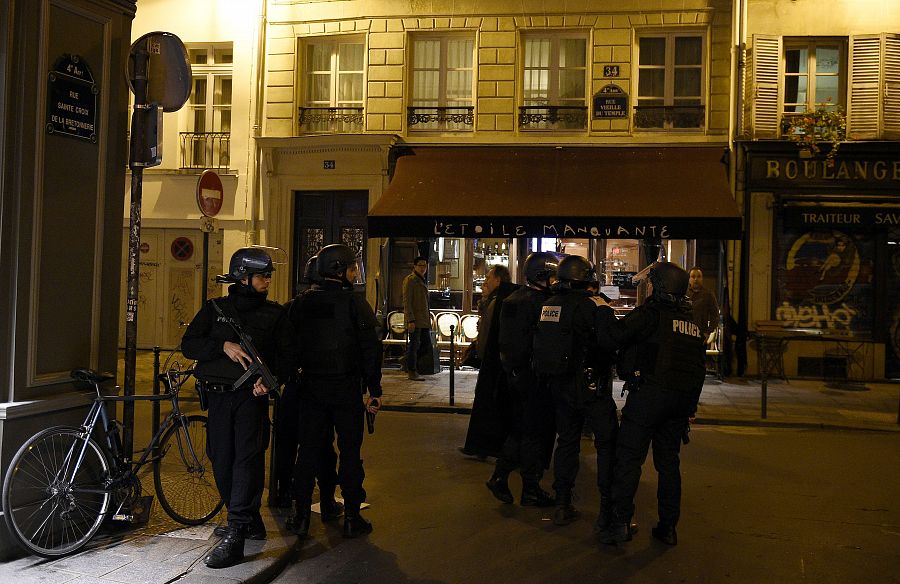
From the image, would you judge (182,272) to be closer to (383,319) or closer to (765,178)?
(383,319)

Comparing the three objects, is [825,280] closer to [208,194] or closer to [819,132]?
[819,132]

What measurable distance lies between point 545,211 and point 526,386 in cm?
714

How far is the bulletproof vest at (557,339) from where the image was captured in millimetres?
5934

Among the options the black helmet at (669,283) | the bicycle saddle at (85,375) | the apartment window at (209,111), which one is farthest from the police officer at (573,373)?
the apartment window at (209,111)

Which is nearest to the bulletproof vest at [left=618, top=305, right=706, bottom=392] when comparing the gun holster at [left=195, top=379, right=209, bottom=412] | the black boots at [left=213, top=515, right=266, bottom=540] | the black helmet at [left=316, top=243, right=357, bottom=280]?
the black helmet at [left=316, top=243, right=357, bottom=280]

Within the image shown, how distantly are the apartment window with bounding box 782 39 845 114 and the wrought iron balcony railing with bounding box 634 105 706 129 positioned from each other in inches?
59.6

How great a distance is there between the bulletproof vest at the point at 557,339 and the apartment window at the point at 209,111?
11559 millimetres

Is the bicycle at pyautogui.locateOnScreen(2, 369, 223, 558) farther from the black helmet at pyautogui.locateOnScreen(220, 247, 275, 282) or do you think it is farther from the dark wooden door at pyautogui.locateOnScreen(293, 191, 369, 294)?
the dark wooden door at pyautogui.locateOnScreen(293, 191, 369, 294)

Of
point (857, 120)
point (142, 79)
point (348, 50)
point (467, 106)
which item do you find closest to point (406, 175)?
point (467, 106)

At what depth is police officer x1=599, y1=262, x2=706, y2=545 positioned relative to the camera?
5457mm

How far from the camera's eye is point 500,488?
6598 mm

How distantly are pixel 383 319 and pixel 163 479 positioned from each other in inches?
377

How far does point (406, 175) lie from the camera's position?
14805 millimetres

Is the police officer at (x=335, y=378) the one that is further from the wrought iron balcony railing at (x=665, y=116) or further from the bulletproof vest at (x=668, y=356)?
the wrought iron balcony railing at (x=665, y=116)
